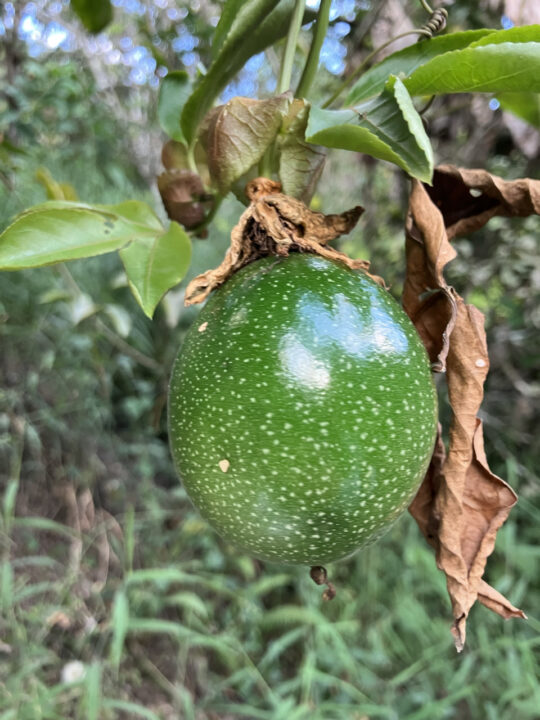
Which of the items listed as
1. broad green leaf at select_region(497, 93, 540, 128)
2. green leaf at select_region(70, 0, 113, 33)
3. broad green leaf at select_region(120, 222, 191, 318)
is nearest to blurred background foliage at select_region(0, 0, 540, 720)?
Result: green leaf at select_region(70, 0, 113, 33)

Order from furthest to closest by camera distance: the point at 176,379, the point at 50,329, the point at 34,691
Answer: the point at 50,329 < the point at 34,691 < the point at 176,379

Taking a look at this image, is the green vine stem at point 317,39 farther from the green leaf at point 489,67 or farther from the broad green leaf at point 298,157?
the green leaf at point 489,67

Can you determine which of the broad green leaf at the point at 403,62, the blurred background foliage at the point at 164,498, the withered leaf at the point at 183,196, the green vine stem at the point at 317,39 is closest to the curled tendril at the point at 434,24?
the broad green leaf at the point at 403,62

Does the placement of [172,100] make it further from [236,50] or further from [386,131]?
[386,131]

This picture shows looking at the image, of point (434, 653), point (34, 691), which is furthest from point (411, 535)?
point (34, 691)

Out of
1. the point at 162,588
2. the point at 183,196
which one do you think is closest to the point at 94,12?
the point at 183,196

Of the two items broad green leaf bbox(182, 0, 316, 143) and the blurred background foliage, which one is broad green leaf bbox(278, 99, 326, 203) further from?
the blurred background foliage

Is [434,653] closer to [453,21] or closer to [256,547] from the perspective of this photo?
[256,547]
